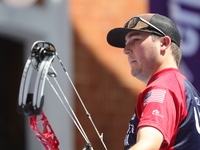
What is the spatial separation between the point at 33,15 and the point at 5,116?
1.37 m

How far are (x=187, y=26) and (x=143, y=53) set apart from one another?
4984 millimetres

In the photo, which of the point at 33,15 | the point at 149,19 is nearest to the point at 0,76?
the point at 33,15

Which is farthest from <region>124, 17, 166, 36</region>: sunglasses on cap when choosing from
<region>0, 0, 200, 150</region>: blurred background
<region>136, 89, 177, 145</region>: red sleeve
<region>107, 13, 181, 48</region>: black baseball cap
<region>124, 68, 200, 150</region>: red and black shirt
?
<region>0, 0, 200, 150</region>: blurred background

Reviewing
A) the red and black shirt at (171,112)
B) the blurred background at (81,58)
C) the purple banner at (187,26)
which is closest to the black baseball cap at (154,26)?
the red and black shirt at (171,112)

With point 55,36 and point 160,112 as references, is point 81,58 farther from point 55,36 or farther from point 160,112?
point 160,112

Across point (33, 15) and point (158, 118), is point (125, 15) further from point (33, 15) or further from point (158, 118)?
point (158, 118)

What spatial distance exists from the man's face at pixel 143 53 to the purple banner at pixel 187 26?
4.78 m

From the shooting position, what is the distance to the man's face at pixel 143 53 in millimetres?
2875

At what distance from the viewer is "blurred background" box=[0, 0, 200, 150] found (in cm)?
720

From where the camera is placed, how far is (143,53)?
288 cm

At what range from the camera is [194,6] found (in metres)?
7.80

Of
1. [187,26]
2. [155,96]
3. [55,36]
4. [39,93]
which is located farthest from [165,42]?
[187,26]

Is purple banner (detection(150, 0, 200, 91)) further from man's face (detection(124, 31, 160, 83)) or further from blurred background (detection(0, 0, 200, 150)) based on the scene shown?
man's face (detection(124, 31, 160, 83))

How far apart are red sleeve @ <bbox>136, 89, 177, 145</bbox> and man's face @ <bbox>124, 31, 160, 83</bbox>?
0.29 meters
